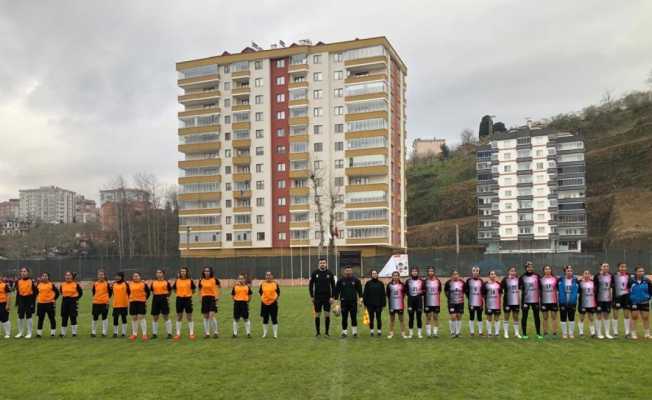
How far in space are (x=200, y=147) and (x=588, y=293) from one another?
73.8 m

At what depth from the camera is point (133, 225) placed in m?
104

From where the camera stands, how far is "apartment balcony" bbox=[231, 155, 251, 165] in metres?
84.5

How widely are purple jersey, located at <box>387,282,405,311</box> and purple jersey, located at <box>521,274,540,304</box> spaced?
348 centimetres

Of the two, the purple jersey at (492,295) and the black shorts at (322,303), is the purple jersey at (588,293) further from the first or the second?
the black shorts at (322,303)

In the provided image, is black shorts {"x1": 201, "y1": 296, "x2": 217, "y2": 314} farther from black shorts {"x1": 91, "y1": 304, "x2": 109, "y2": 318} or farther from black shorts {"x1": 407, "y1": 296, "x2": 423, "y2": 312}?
black shorts {"x1": 407, "y1": 296, "x2": 423, "y2": 312}

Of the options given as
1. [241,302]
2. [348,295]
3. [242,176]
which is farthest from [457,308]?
[242,176]

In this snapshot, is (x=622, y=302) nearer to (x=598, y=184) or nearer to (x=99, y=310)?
(x=99, y=310)

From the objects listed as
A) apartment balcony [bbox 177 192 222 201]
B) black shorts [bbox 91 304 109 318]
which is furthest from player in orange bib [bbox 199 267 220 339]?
apartment balcony [bbox 177 192 222 201]

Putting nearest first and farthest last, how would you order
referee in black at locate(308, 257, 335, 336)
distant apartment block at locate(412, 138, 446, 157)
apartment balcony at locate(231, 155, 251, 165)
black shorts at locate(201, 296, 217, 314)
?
referee in black at locate(308, 257, 335, 336), black shorts at locate(201, 296, 217, 314), apartment balcony at locate(231, 155, 251, 165), distant apartment block at locate(412, 138, 446, 157)

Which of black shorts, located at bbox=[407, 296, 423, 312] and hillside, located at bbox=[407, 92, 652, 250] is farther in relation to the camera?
hillside, located at bbox=[407, 92, 652, 250]

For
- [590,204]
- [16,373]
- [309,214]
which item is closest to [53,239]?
[309,214]

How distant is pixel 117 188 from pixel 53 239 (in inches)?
774

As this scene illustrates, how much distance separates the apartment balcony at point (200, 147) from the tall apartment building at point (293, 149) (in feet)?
0.46

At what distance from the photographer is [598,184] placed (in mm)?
109938
